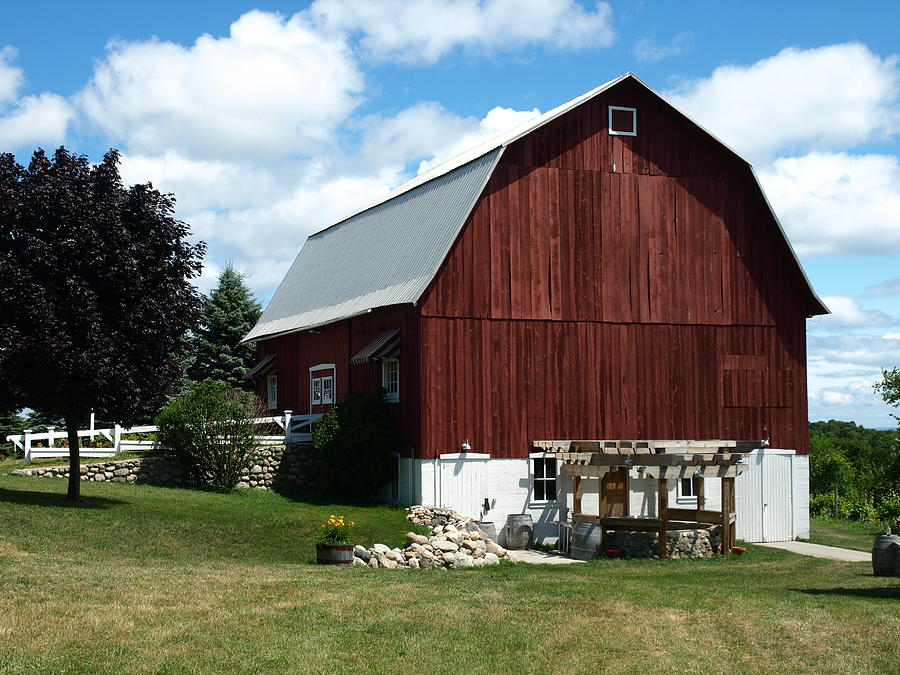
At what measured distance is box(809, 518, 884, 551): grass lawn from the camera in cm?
2730

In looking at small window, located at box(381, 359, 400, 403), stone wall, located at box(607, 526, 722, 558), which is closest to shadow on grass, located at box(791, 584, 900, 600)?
stone wall, located at box(607, 526, 722, 558)

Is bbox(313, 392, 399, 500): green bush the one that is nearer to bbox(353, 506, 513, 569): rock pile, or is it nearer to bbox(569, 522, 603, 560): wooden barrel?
bbox(353, 506, 513, 569): rock pile

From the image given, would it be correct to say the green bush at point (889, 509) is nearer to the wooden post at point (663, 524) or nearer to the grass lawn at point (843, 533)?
the grass lawn at point (843, 533)

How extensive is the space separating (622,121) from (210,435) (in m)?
12.4

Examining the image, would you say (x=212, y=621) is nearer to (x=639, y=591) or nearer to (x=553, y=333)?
(x=639, y=591)

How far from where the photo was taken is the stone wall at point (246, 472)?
93.6 ft

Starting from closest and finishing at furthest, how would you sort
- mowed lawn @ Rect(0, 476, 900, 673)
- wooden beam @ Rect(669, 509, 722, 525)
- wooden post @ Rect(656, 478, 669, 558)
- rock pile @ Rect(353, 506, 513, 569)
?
Result: mowed lawn @ Rect(0, 476, 900, 673), rock pile @ Rect(353, 506, 513, 569), wooden post @ Rect(656, 478, 669, 558), wooden beam @ Rect(669, 509, 722, 525)

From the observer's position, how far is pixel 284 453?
2892cm

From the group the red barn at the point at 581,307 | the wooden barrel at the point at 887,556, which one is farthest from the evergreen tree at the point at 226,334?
the wooden barrel at the point at 887,556

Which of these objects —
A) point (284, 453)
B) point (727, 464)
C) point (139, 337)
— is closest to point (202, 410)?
point (284, 453)

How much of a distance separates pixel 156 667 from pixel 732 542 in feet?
50.7

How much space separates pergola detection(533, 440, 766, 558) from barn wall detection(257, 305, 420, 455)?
3096 millimetres

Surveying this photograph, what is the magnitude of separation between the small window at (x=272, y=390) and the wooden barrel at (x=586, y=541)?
15.5m

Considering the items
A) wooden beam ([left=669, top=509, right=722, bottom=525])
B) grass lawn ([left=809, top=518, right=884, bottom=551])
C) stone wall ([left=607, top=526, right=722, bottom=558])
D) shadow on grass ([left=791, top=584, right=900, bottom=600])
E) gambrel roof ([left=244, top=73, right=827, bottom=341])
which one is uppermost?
gambrel roof ([left=244, top=73, right=827, bottom=341])
